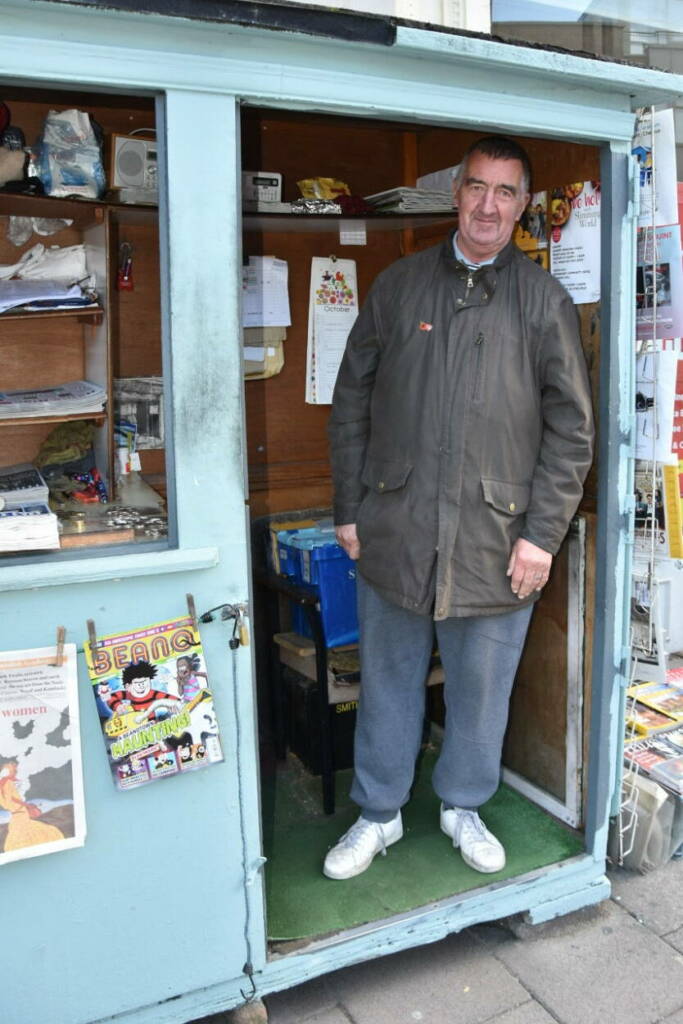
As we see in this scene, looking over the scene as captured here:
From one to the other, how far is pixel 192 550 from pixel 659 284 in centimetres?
152

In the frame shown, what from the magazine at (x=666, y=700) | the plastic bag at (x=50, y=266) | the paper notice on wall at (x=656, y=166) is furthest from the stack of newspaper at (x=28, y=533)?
the magazine at (x=666, y=700)

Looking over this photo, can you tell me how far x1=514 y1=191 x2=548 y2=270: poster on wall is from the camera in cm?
265

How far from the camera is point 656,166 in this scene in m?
2.44

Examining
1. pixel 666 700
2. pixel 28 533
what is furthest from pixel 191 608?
pixel 666 700

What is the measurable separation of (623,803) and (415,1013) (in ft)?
3.22

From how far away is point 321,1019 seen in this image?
2.29 m

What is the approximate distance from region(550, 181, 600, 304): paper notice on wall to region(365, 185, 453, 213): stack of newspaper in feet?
1.96

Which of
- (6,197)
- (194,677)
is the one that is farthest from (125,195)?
(194,677)

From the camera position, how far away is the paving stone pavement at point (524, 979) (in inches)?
90.5

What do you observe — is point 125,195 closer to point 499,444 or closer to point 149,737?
point 499,444

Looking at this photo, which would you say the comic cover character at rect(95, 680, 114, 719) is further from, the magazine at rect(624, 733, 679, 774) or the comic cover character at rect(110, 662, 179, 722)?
the magazine at rect(624, 733, 679, 774)

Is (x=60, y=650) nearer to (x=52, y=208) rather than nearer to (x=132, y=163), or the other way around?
(x=52, y=208)

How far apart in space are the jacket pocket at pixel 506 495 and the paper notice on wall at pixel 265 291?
1407 millimetres

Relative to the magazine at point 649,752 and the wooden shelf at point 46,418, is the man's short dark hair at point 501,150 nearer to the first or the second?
the wooden shelf at point 46,418
